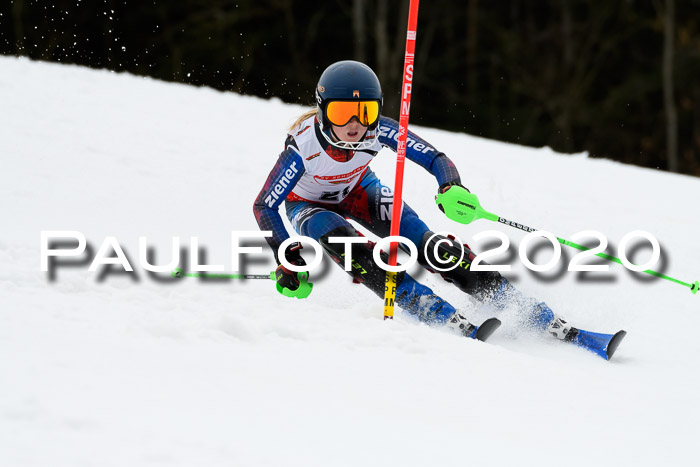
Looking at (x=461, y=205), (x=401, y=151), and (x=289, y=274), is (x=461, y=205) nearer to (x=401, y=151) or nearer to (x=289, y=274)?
(x=401, y=151)

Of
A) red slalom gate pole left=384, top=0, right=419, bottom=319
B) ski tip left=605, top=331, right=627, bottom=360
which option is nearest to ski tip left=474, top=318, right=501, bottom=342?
red slalom gate pole left=384, top=0, right=419, bottom=319

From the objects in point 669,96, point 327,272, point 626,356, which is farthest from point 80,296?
point 669,96

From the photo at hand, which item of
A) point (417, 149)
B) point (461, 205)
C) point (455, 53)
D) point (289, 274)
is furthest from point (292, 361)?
point (455, 53)

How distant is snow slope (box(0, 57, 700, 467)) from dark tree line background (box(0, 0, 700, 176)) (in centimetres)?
1365

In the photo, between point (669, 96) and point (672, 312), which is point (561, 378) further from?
point (669, 96)

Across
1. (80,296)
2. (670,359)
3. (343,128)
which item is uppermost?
(343,128)

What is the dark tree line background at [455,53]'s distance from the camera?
19.7 meters

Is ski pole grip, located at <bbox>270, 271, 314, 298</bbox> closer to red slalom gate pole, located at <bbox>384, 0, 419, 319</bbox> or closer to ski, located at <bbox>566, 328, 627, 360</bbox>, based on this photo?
red slalom gate pole, located at <bbox>384, 0, 419, 319</bbox>

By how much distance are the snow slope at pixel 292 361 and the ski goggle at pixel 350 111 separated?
3.17 feet

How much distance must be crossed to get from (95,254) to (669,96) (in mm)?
16943

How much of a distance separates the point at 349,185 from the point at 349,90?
2.44 feet

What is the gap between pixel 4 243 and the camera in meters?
4.45

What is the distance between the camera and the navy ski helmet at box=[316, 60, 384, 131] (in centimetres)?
398

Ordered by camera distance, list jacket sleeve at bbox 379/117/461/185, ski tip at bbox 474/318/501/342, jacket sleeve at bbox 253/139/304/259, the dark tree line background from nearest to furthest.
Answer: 1. ski tip at bbox 474/318/501/342
2. jacket sleeve at bbox 253/139/304/259
3. jacket sleeve at bbox 379/117/461/185
4. the dark tree line background
